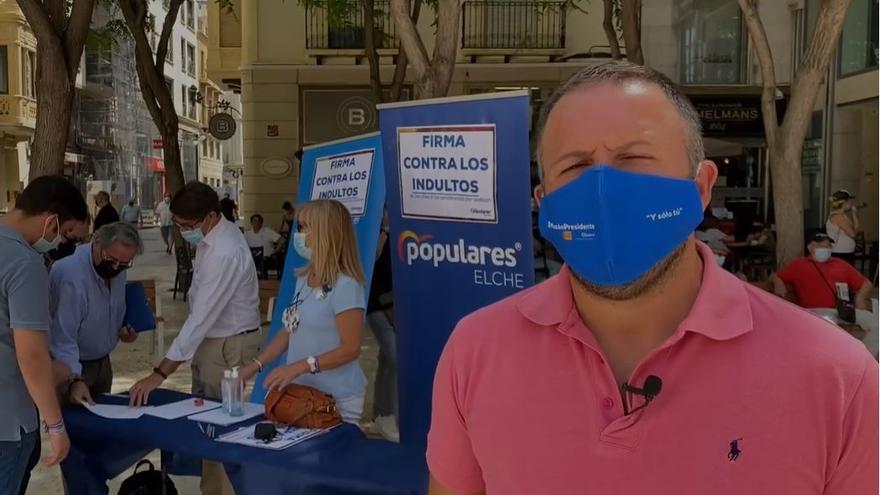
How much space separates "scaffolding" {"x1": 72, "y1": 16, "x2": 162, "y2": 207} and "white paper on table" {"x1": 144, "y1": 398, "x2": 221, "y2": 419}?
36308 mm

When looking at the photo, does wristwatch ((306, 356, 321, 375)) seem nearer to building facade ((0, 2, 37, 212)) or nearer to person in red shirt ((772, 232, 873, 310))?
person in red shirt ((772, 232, 873, 310))

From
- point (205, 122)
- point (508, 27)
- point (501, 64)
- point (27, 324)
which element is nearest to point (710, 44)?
point (508, 27)

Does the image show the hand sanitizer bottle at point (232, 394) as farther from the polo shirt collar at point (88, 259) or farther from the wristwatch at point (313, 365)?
the polo shirt collar at point (88, 259)

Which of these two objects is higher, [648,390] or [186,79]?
[186,79]

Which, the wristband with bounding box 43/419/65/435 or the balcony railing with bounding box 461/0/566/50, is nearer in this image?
the wristband with bounding box 43/419/65/435

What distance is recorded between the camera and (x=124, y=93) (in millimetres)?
43000

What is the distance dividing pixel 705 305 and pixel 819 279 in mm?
5781

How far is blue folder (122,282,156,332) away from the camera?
15.5 ft

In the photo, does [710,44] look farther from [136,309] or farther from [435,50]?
[136,309]

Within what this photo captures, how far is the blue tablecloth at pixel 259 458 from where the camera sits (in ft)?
10.0

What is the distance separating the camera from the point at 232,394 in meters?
3.75

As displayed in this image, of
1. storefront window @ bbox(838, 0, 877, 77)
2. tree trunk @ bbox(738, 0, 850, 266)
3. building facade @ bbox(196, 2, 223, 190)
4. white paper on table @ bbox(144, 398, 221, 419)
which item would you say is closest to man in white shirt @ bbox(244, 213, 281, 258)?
tree trunk @ bbox(738, 0, 850, 266)

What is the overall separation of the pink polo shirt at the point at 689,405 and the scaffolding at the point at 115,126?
128 ft

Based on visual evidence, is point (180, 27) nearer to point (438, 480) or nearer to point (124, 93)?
point (124, 93)
